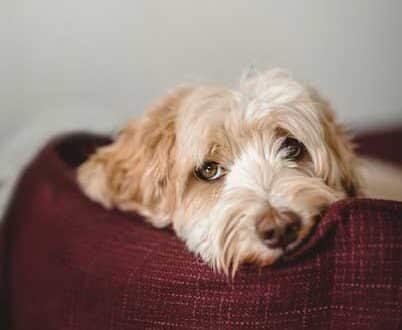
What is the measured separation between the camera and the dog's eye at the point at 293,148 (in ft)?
5.26

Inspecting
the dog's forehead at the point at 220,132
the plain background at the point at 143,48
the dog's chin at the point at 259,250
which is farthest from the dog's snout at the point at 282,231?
the plain background at the point at 143,48

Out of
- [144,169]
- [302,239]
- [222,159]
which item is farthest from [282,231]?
[144,169]

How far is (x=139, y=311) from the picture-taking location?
1.30m

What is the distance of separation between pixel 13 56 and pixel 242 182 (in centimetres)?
175

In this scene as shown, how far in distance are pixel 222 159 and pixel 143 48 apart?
60.2 inches

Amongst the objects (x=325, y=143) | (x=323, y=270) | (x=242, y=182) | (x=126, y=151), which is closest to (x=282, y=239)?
(x=323, y=270)

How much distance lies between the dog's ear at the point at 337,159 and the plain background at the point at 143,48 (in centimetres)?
102

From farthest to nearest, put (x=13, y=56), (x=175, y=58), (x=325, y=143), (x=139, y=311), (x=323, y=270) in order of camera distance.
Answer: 1. (x=175, y=58)
2. (x=13, y=56)
3. (x=325, y=143)
4. (x=139, y=311)
5. (x=323, y=270)

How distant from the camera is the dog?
1433 mm

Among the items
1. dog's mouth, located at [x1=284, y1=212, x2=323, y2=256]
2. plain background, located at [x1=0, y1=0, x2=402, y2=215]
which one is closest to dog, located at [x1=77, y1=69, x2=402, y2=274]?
dog's mouth, located at [x1=284, y1=212, x2=323, y2=256]

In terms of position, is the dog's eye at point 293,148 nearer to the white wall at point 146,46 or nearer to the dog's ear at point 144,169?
the dog's ear at point 144,169

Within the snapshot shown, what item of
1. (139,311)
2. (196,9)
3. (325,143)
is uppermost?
(196,9)

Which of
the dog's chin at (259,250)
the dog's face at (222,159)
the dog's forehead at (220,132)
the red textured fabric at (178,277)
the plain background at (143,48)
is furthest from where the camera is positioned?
the plain background at (143,48)

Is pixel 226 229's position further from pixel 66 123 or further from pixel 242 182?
pixel 66 123
